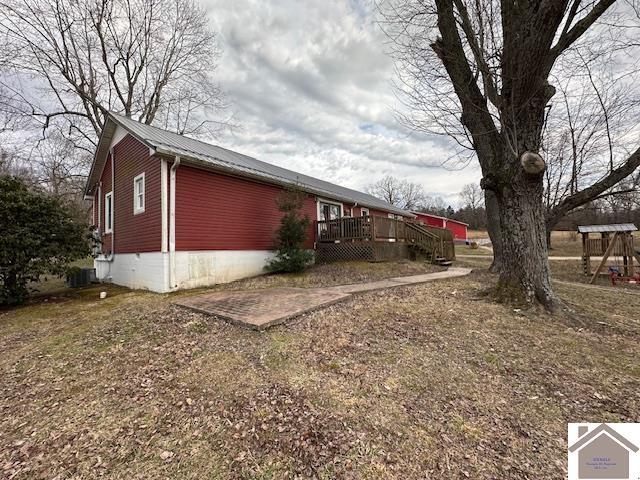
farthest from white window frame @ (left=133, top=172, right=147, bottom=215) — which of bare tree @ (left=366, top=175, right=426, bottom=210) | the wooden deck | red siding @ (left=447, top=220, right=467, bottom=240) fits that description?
bare tree @ (left=366, top=175, right=426, bottom=210)

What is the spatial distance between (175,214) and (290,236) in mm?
3841

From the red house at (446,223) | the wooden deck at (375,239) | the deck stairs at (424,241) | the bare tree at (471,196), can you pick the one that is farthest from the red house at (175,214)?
the bare tree at (471,196)

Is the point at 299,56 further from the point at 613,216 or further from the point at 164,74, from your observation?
the point at 613,216

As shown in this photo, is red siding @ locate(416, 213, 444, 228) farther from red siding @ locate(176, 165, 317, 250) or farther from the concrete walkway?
the concrete walkway

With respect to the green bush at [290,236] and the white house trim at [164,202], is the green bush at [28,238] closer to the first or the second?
the white house trim at [164,202]

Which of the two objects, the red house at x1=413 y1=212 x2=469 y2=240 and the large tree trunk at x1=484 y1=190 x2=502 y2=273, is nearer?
the large tree trunk at x1=484 y1=190 x2=502 y2=273

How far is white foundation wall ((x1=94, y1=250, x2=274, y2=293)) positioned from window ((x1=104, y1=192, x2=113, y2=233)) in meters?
1.51

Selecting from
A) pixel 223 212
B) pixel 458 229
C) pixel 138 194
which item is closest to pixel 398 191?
pixel 458 229

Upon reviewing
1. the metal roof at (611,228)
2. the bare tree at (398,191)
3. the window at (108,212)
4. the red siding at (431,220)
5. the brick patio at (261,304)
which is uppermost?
the bare tree at (398,191)

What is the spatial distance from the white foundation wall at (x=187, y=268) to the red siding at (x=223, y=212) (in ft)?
0.89

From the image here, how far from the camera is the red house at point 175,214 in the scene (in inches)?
327

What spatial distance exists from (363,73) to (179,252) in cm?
760

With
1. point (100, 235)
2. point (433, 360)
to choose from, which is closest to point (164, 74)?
point (100, 235)

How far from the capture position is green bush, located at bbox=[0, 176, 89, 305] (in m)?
7.21
